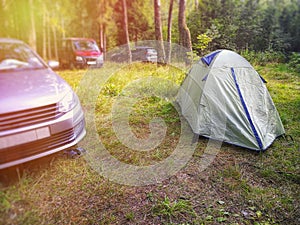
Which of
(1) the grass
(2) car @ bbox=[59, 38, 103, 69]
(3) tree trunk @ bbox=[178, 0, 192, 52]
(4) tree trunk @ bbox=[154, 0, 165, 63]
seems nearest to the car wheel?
(2) car @ bbox=[59, 38, 103, 69]

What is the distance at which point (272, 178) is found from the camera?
2246 mm

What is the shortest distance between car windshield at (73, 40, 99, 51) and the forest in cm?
72

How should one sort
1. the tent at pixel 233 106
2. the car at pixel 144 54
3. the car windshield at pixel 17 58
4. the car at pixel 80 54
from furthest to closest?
1. the car at pixel 144 54
2. the car at pixel 80 54
3. the tent at pixel 233 106
4. the car windshield at pixel 17 58

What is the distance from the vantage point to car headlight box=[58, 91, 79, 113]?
2.14 meters

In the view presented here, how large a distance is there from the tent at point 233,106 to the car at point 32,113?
1621mm

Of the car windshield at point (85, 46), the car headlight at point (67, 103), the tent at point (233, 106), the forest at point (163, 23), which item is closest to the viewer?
the car headlight at point (67, 103)

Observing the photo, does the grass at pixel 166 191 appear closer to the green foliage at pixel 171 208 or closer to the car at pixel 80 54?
the green foliage at pixel 171 208

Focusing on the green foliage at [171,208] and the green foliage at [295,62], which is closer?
the green foliage at [171,208]

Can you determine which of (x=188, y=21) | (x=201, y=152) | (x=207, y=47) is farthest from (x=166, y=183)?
(x=188, y=21)

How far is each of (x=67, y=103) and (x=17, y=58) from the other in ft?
3.50

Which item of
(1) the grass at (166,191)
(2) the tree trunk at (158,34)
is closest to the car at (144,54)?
(2) the tree trunk at (158,34)

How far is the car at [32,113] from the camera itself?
173cm

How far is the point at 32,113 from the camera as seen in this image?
189cm

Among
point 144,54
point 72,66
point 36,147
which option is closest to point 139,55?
point 144,54
